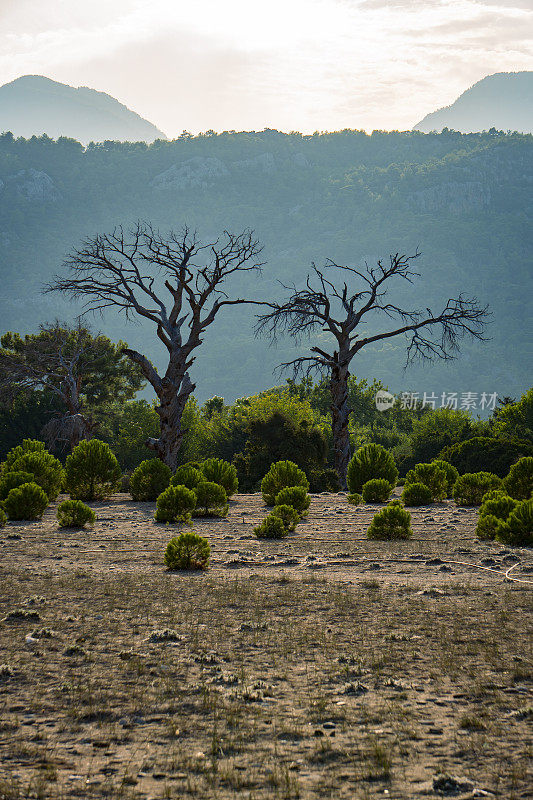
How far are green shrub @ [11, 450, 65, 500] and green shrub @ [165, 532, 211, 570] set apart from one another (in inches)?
411

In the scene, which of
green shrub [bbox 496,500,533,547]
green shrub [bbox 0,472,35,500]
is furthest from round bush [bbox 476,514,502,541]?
green shrub [bbox 0,472,35,500]

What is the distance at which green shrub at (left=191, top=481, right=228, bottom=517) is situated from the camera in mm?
16453

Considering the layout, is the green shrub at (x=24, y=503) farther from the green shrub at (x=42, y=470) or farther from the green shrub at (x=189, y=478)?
the green shrub at (x=42, y=470)

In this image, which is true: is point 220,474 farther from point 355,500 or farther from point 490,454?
point 490,454

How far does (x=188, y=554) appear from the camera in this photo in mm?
10336

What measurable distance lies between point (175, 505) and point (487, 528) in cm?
645

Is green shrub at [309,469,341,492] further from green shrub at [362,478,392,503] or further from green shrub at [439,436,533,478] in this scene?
green shrub at [362,478,392,503]

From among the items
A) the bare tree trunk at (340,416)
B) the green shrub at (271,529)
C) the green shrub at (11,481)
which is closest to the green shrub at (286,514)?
the green shrub at (271,529)

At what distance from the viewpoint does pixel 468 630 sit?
22.2ft

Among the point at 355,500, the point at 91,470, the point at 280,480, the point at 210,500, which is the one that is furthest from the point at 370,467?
the point at 91,470

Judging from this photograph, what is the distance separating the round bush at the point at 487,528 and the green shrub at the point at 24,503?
9286mm

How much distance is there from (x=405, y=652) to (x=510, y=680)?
0.98m

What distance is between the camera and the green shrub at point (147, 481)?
2009 cm

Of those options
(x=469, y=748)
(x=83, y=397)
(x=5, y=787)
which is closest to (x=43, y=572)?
(x=5, y=787)
